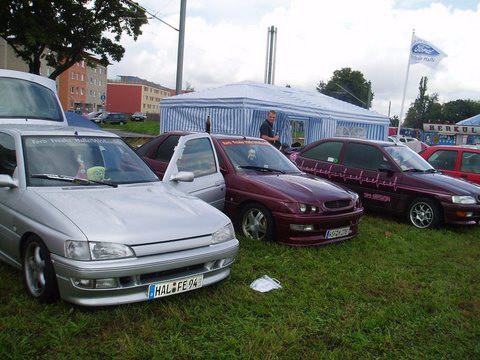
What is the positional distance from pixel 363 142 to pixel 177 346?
6.51m

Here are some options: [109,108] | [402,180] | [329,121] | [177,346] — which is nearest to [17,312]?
[177,346]

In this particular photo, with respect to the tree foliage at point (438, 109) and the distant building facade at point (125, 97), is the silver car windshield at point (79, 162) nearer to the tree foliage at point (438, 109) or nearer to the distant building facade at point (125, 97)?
the tree foliage at point (438, 109)

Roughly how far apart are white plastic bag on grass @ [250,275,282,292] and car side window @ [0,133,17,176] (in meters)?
2.50

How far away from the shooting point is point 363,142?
28.9 feet

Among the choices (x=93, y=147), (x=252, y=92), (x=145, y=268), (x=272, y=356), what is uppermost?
(x=252, y=92)

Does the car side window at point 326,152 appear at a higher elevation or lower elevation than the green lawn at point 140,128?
higher

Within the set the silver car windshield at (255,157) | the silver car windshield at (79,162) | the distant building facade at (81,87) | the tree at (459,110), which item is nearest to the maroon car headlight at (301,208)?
the silver car windshield at (255,157)

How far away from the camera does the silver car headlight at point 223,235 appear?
401cm

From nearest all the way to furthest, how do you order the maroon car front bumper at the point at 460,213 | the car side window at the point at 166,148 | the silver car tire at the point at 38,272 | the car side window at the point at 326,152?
the silver car tire at the point at 38,272, the car side window at the point at 166,148, the maroon car front bumper at the point at 460,213, the car side window at the point at 326,152

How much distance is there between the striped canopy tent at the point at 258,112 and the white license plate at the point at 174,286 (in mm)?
11035

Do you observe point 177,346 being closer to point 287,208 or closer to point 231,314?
point 231,314

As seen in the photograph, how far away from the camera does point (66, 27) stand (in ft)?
55.7

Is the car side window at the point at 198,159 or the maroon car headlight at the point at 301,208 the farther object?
the car side window at the point at 198,159

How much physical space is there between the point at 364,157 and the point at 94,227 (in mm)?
6322
